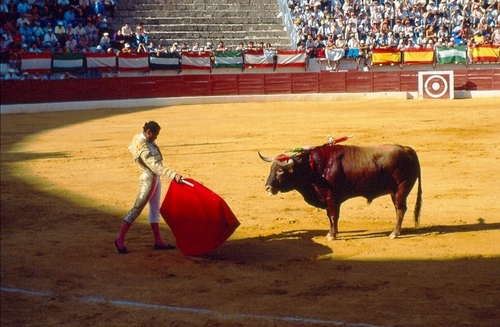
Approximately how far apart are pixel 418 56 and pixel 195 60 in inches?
289

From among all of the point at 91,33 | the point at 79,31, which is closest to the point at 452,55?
the point at 91,33

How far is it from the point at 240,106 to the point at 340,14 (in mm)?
5787

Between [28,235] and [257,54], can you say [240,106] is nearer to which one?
[257,54]

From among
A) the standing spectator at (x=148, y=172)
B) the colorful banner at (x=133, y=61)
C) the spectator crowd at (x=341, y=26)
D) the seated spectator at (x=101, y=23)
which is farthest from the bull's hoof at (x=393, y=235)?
the seated spectator at (x=101, y=23)

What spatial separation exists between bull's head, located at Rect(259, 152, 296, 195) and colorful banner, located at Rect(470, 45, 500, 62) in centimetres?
2106

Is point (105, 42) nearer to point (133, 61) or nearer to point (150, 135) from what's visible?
point (133, 61)

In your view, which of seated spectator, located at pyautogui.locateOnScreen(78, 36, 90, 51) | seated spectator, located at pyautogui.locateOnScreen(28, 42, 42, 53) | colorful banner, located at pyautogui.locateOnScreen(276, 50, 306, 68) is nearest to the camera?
seated spectator, located at pyautogui.locateOnScreen(28, 42, 42, 53)

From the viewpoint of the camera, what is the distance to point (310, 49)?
29.5 m

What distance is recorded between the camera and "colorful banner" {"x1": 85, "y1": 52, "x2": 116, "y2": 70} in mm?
27234

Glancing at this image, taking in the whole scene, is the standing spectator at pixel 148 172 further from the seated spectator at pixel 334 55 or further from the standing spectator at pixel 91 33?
the seated spectator at pixel 334 55

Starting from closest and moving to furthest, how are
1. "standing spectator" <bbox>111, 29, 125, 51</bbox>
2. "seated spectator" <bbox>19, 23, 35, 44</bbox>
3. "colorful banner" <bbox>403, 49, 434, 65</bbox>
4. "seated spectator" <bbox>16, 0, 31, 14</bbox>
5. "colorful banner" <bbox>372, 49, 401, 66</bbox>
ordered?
"seated spectator" <bbox>19, 23, 35, 44</bbox> → "seated spectator" <bbox>16, 0, 31, 14</bbox> → "standing spectator" <bbox>111, 29, 125, 51</bbox> → "colorful banner" <bbox>403, 49, 434, 65</bbox> → "colorful banner" <bbox>372, 49, 401, 66</bbox>

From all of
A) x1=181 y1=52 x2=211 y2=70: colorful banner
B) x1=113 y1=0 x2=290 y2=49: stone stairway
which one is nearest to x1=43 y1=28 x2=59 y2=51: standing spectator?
x1=113 y1=0 x2=290 y2=49: stone stairway

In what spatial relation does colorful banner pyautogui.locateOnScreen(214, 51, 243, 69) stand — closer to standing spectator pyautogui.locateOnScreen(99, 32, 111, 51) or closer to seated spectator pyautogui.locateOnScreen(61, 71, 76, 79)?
standing spectator pyautogui.locateOnScreen(99, 32, 111, 51)

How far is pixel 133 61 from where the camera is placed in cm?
2786
